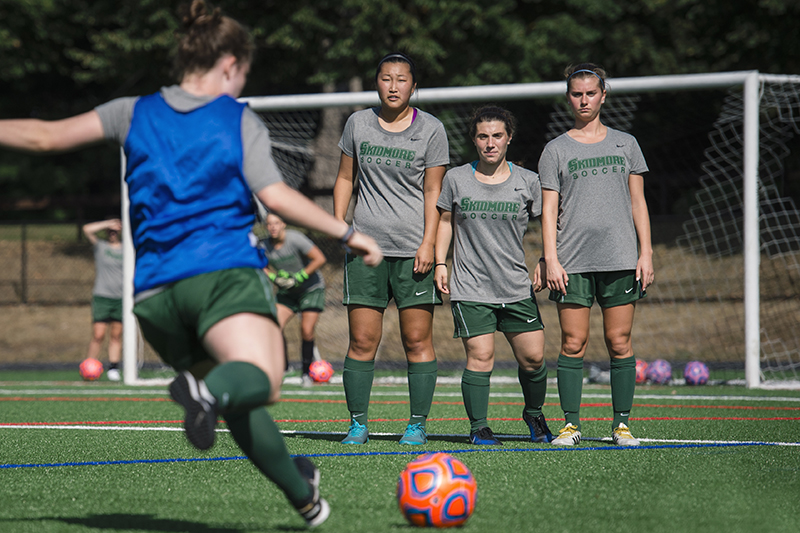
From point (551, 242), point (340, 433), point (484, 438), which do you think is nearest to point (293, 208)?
point (551, 242)

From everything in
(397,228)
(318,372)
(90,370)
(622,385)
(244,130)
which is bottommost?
(90,370)

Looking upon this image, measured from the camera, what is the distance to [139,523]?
3.11m

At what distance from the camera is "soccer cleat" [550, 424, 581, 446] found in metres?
4.87

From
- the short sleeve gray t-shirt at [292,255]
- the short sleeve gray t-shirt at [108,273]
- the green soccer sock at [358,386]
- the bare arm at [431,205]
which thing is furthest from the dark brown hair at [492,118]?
the short sleeve gray t-shirt at [108,273]

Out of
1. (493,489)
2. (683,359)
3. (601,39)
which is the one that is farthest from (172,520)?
(601,39)

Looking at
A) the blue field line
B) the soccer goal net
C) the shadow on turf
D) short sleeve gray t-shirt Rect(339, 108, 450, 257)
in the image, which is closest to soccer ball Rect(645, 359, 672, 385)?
the soccer goal net

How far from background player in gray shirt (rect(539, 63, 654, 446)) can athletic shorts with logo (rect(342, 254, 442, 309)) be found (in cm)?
72

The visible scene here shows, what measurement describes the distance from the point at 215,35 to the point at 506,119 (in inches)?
105

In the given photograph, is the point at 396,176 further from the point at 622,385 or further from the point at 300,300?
the point at 300,300

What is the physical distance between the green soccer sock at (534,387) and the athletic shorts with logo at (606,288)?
47 centimetres

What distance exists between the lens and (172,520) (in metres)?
3.17

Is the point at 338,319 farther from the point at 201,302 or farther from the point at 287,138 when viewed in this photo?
the point at 201,302

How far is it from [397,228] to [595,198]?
1150 millimetres

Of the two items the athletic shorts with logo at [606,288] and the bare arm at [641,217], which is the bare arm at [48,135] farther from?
the bare arm at [641,217]
